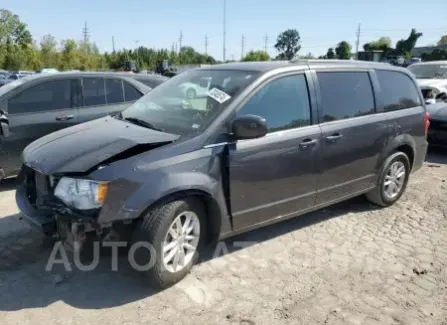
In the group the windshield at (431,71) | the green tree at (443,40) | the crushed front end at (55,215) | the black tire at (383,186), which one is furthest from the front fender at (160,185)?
the green tree at (443,40)

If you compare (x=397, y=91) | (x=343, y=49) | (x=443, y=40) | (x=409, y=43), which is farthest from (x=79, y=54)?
(x=443, y=40)

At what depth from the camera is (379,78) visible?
498cm

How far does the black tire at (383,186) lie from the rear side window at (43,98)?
4.41 metres

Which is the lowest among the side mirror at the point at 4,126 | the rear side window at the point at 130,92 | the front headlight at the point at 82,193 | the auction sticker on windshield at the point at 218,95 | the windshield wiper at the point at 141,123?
the front headlight at the point at 82,193

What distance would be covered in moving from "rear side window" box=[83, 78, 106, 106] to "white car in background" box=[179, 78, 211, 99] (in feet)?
8.38

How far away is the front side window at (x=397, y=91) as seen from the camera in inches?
197

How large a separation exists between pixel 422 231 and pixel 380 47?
85.7 m

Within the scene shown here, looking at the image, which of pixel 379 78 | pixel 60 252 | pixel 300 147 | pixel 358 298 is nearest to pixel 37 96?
pixel 60 252

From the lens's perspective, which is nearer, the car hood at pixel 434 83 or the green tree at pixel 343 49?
the car hood at pixel 434 83

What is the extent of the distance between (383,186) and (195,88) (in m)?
2.72

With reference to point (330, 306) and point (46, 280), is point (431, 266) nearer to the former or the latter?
point (330, 306)

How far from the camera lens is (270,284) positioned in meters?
3.50

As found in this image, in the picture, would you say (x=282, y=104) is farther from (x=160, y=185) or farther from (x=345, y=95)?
(x=160, y=185)

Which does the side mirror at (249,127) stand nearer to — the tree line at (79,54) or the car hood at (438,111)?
the car hood at (438,111)
